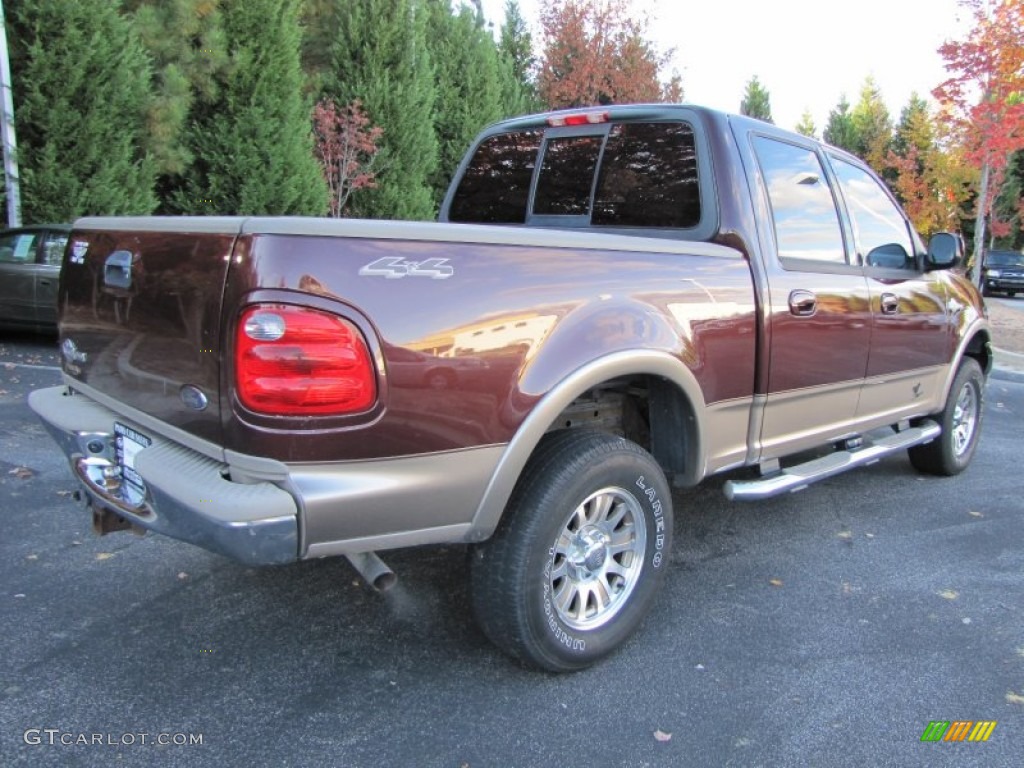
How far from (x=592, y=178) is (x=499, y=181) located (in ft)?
2.24

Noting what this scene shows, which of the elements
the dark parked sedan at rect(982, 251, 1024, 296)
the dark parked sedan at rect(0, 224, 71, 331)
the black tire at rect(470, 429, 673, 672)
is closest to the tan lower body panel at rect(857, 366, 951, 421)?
the black tire at rect(470, 429, 673, 672)

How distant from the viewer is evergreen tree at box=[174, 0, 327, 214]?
38.3ft

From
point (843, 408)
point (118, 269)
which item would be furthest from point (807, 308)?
point (118, 269)

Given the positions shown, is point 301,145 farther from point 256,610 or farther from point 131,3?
point 256,610

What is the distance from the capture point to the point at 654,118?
3588mm

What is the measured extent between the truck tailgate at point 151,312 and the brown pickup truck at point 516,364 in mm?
12

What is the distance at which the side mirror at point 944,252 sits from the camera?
4441mm

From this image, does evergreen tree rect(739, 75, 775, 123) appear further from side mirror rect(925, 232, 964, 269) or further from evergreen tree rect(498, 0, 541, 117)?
side mirror rect(925, 232, 964, 269)

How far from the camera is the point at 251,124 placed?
11.8 metres

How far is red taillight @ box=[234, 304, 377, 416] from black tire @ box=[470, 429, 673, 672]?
2.49 ft

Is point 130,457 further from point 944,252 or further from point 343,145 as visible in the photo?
point 343,145

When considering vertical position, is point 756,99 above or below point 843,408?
above

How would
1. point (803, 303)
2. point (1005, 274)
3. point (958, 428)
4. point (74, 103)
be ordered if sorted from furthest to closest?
1. point (1005, 274)
2. point (74, 103)
3. point (958, 428)
4. point (803, 303)

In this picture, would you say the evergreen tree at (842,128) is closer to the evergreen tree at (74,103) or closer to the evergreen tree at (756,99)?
the evergreen tree at (756,99)
